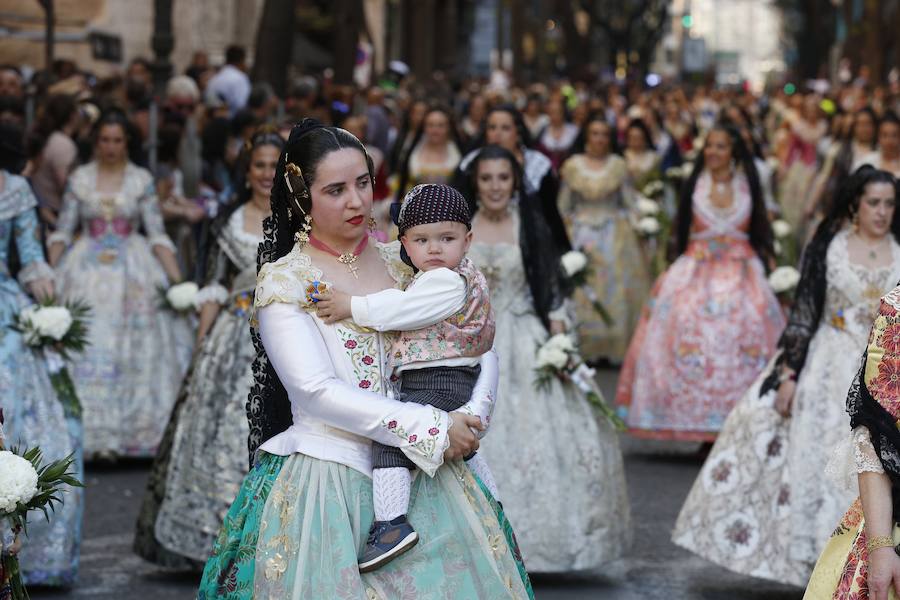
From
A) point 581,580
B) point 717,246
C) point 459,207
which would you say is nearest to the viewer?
point 459,207

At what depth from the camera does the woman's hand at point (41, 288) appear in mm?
8188

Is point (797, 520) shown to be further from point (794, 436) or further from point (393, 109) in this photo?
point (393, 109)

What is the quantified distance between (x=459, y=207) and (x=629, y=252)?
35.4 ft

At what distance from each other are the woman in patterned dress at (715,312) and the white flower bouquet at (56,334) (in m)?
4.43

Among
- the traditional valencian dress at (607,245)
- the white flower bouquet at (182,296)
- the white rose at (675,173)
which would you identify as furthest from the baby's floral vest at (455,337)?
the white rose at (675,173)

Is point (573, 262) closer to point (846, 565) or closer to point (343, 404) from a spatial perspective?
point (846, 565)

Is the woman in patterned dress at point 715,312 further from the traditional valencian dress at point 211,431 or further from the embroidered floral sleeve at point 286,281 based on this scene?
the embroidered floral sleeve at point 286,281

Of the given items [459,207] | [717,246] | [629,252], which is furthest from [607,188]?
[459,207]

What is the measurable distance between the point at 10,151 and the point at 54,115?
5.76 m

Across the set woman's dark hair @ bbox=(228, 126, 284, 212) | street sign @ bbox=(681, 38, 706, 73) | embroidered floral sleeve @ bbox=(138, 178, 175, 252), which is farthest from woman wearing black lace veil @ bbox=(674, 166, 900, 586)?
street sign @ bbox=(681, 38, 706, 73)

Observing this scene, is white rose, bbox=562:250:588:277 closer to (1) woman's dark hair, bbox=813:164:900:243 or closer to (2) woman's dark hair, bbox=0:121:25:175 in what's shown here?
(1) woman's dark hair, bbox=813:164:900:243

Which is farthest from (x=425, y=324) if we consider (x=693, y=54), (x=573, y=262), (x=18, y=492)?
(x=693, y=54)

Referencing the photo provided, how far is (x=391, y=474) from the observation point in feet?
16.0

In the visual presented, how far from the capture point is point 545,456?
8492mm
